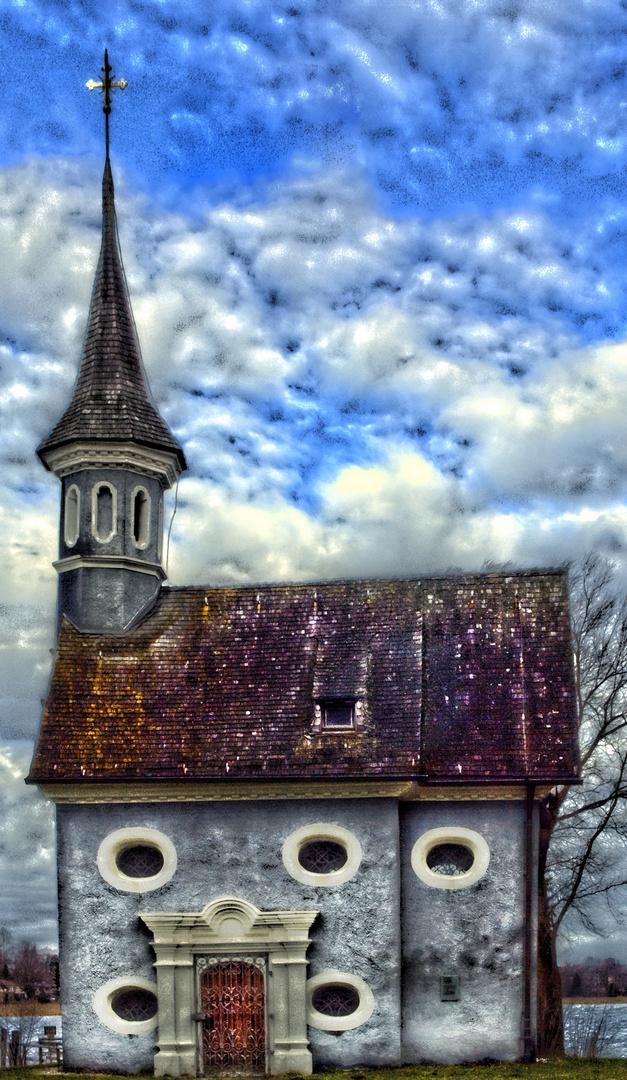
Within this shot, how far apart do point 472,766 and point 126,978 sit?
8065 mm

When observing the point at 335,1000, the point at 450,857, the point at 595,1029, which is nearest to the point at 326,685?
the point at 450,857

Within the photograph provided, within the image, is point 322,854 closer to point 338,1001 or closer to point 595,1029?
point 338,1001

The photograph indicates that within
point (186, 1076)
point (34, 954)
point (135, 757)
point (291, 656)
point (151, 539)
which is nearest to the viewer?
point (186, 1076)

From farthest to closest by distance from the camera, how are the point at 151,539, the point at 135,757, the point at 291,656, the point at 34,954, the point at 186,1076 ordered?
the point at 34,954 → the point at 151,539 → the point at 291,656 → the point at 135,757 → the point at 186,1076

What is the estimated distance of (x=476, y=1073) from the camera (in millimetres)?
21203

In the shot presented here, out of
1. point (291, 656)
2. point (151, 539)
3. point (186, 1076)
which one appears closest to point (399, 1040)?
point (186, 1076)

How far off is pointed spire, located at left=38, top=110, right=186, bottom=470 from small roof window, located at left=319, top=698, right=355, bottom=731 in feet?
26.2

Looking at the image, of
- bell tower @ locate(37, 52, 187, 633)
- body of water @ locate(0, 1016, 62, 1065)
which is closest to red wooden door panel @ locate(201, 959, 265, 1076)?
bell tower @ locate(37, 52, 187, 633)

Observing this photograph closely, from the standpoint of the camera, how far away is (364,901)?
74.3ft

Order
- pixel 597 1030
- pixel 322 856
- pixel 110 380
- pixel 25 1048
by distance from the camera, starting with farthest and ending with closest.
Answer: pixel 110 380 < pixel 597 1030 < pixel 25 1048 < pixel 322 856

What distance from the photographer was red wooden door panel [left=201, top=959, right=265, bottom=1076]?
22312 millimetres

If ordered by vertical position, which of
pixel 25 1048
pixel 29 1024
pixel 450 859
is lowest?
pixel 25 1048

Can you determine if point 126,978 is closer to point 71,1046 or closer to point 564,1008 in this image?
point 71,1046

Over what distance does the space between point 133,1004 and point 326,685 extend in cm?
A: 743
